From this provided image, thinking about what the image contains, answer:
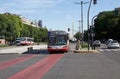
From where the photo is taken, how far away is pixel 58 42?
51.9 metres

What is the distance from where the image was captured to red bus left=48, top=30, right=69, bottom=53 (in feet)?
169

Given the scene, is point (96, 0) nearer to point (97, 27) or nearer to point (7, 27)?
point (7, 27)

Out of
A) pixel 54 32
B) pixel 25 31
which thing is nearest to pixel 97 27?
pixel 25 31

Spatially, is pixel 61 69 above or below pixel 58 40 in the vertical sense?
below

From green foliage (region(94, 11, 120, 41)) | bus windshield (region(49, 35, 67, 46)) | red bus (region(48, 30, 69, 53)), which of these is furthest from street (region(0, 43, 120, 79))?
green foliage (region(94, 11, 120, 41))

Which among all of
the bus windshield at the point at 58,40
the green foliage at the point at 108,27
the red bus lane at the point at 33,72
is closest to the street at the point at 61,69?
the red bus lane at the point at 33,72

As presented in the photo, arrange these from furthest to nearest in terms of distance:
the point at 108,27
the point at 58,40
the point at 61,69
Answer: the point at 108,27 < the point at 58,40 < the point at 61,69

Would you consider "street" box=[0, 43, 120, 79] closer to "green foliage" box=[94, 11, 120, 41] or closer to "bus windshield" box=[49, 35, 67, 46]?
"bus windshield" box=[49, 35, 67, 46]

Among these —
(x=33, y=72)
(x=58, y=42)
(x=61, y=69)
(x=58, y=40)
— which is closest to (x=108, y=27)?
(x=58, y=40)

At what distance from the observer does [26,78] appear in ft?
59.2

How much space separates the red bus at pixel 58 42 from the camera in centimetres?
5141

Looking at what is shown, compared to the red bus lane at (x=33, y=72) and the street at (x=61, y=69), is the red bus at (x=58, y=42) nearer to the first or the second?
the street at (x=61, y=69)

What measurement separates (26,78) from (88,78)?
8.88ft

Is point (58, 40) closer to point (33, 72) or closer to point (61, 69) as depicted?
point (61, 69)
